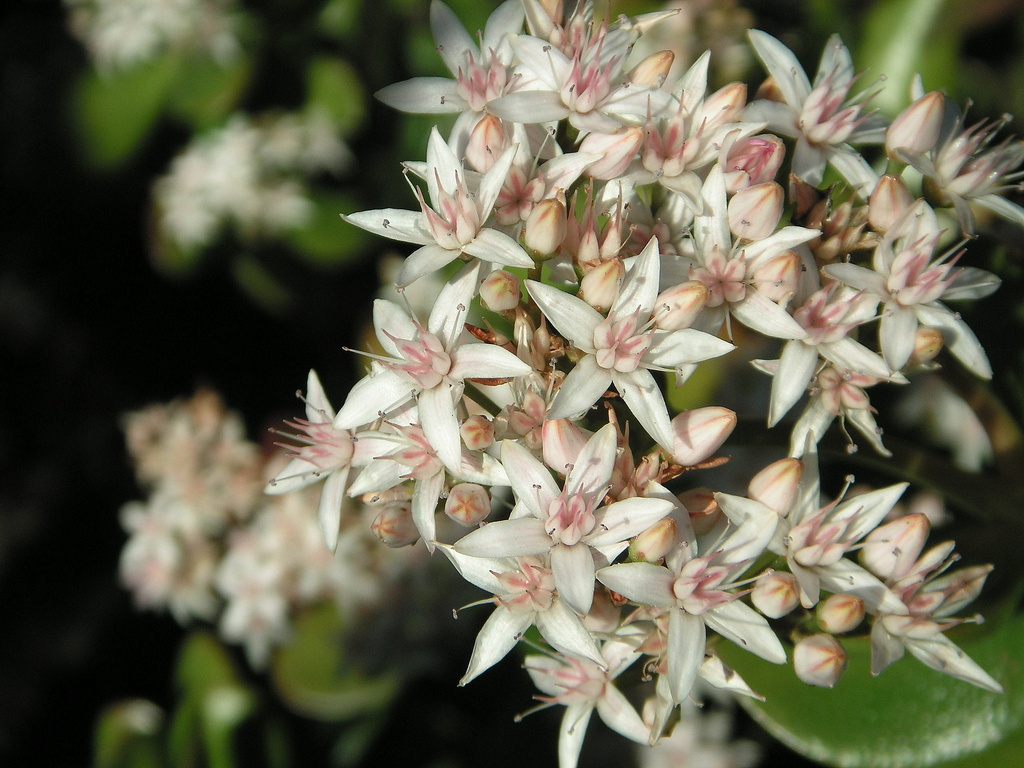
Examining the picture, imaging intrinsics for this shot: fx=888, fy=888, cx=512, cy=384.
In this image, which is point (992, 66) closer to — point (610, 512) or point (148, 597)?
point (610, 512)

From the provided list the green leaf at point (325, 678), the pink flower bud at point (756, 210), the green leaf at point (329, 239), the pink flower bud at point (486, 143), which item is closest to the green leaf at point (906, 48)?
the pink flower bud at point (756, 210)

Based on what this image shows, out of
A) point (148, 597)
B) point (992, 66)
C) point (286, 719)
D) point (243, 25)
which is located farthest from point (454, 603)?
point (992, 66)

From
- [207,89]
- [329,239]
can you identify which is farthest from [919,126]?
[207,89]

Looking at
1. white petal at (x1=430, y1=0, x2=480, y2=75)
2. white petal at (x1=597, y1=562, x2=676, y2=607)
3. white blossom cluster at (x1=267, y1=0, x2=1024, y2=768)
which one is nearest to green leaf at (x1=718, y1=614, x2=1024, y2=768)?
white blossom cluster at (x1=267, y1=0, x2=1024, y2=768)

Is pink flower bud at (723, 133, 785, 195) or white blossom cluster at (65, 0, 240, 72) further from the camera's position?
white blossom cluster at (65, 0, 240, 72)

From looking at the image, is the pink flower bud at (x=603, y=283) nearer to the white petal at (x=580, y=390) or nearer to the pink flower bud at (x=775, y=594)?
the white petal at (x=580, y=390)

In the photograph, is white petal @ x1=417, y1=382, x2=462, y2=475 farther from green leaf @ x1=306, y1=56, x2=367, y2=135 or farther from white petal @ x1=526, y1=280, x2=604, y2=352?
green leaf @ x1=306, y1=56, x2=367, y2=135
